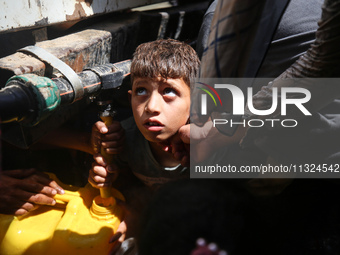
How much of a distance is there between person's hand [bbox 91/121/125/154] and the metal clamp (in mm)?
228

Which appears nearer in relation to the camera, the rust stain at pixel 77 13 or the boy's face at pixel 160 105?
the boy's face at pixel 160 105

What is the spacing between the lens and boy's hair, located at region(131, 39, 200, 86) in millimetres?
1593

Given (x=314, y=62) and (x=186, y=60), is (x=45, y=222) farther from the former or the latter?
(x=314, y=62)

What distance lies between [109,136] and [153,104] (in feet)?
1.21

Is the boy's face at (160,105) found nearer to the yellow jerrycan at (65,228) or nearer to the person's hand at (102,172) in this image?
the person's hand at (102,172)

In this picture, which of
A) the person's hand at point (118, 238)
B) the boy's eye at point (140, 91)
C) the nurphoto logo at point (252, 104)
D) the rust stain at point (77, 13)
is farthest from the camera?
the rust stain at point (77, 13)

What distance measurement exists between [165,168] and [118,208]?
37 centimetres

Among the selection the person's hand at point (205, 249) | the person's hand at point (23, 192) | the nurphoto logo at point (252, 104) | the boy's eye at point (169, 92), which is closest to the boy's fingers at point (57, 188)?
the person's hand at point (23, 192)

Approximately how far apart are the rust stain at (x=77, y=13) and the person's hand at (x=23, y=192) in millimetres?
1007

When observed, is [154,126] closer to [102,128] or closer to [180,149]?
[180,149]

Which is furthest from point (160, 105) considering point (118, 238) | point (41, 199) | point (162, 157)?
point (41, 199)

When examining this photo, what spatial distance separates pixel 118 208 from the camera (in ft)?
6.10

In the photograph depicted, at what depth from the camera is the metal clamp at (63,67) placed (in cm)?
150

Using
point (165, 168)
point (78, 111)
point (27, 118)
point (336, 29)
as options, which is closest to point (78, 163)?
point (78, 111)
